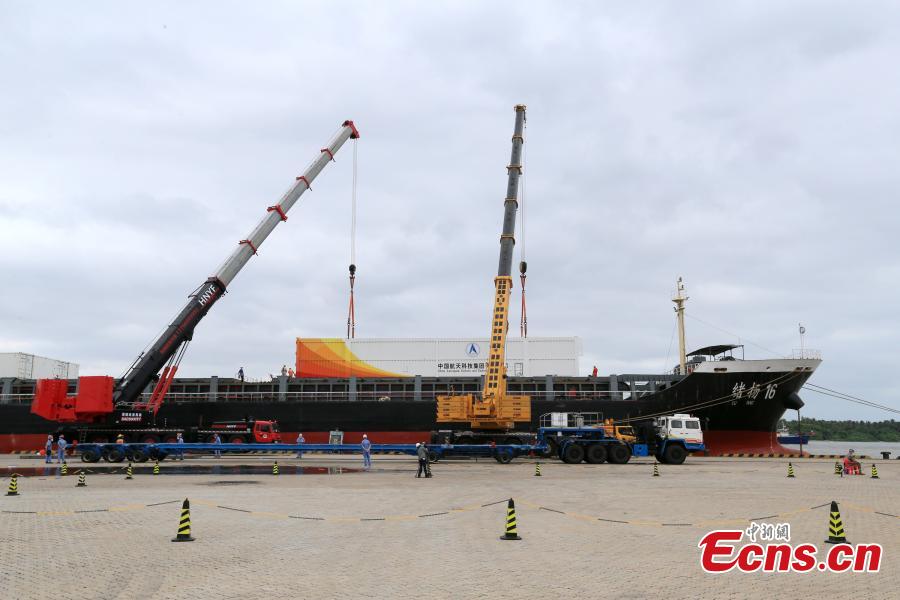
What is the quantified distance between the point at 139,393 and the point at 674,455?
31626mm

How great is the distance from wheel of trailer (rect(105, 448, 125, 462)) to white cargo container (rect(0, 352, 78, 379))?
27885 millimetres

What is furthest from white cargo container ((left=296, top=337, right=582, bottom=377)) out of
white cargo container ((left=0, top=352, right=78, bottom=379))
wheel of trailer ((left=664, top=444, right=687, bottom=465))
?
white cargo container ((left=0, top=352, right=78, bottom=379))

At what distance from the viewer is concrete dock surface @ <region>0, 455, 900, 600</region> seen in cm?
905

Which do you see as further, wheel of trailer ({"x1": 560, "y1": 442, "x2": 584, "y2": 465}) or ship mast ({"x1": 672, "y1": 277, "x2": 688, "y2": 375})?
ship mast ({"x1": 672, "y1": 277, "x2": 688, "y2": 375})

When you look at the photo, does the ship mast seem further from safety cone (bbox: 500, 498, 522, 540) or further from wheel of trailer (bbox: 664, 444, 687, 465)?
safety cone (bbox: 500, 498, 522, 540)

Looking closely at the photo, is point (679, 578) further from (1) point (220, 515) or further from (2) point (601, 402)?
(2) point (601, 402)

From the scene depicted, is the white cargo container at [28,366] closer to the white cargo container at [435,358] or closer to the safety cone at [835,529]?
the white cargo container at [435,358]

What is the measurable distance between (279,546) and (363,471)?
16859 mm

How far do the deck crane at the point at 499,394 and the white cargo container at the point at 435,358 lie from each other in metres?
14.7

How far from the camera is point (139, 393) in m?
39.8

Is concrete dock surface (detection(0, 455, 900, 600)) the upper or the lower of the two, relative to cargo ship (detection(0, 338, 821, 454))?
lower

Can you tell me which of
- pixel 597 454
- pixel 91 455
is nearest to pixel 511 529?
pixel 597 454

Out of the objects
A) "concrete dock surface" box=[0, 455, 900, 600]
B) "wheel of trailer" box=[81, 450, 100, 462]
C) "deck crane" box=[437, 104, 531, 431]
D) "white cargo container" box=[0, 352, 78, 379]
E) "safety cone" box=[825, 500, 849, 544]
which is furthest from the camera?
"white cargo container" box=[0, 352, 78, 379]

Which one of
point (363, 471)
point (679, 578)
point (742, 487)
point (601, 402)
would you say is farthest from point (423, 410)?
point (679, 578)
